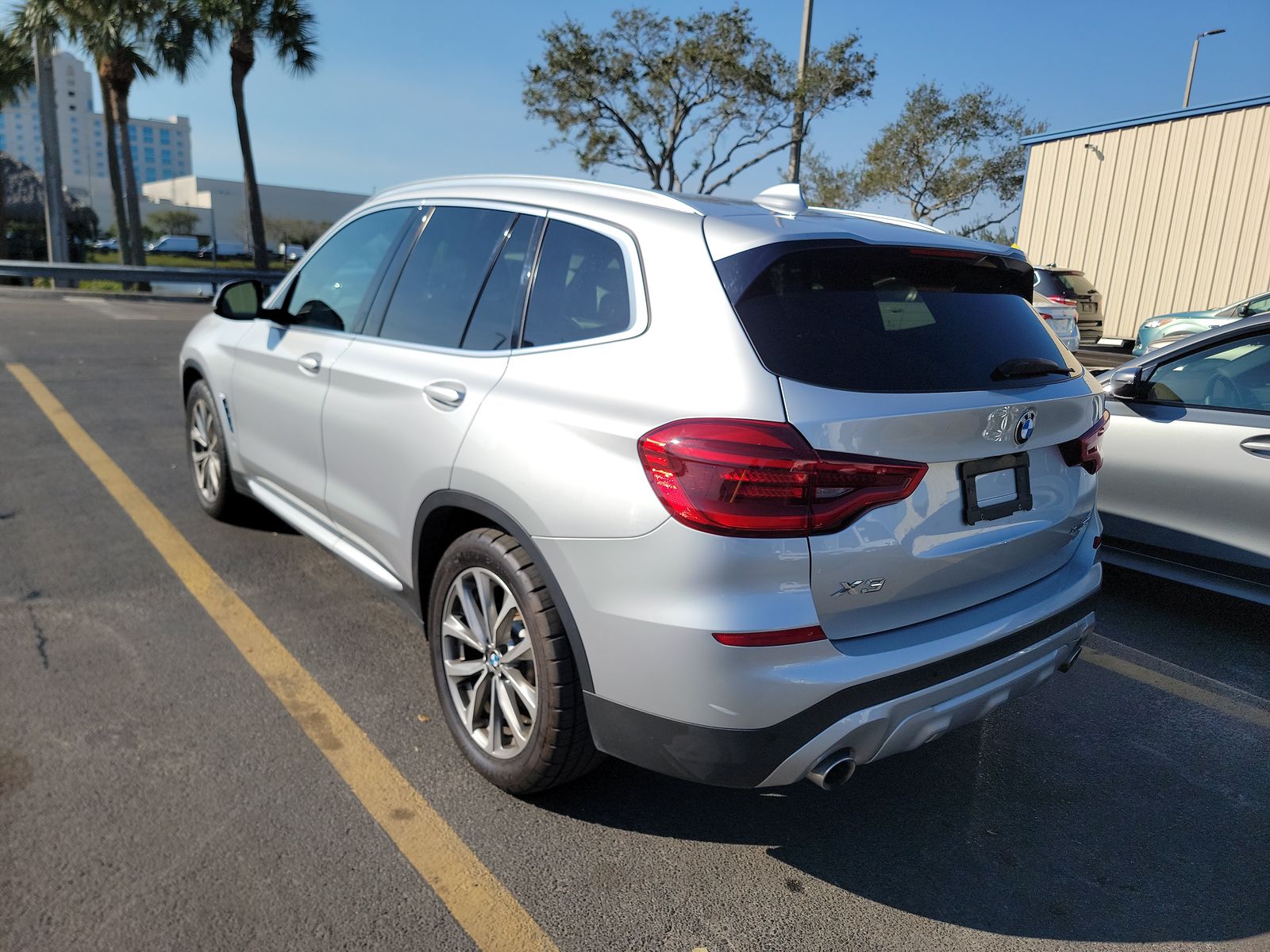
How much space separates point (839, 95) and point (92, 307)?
2008cm

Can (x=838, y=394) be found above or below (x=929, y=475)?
above

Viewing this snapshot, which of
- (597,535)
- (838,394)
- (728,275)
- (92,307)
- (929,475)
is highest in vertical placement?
(728,275)

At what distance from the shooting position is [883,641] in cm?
231

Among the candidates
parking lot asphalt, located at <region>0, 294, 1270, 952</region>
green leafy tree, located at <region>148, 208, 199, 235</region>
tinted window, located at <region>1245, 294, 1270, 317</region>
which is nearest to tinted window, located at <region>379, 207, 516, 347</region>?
parking lot asphalt, located at <region>0, 294, 1270, 952</region>

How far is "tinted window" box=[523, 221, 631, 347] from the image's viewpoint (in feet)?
8.36

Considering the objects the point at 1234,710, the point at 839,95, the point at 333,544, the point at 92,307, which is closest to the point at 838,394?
the point at 333,544

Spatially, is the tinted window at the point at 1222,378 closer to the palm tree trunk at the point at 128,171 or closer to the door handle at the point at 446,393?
the door handle at the point at 446,393

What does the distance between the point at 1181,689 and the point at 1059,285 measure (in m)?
14.7

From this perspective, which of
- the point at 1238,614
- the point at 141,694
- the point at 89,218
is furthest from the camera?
the point at 89,218

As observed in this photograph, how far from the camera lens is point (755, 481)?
2.12m

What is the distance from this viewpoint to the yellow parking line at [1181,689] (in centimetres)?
359

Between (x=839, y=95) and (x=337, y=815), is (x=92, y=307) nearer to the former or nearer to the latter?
(x=337, y=815)

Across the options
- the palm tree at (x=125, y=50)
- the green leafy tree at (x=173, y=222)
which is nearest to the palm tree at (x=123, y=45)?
the palm tree at (x=125, y=50)

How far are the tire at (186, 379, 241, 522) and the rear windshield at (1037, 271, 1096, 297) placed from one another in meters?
14.5
